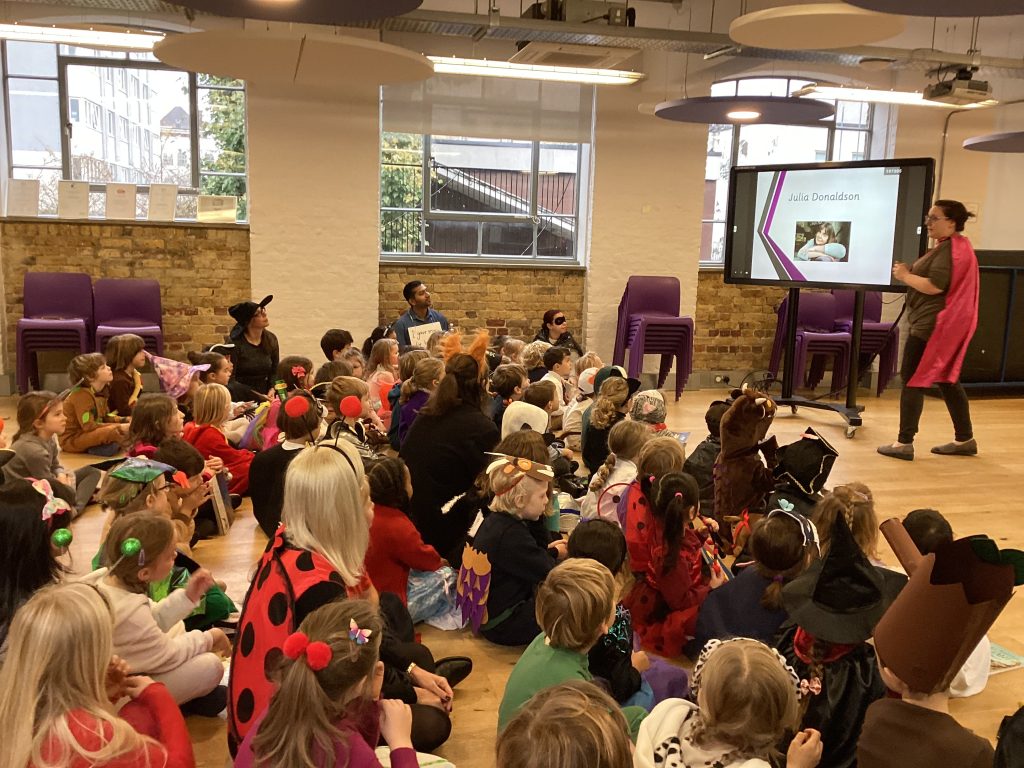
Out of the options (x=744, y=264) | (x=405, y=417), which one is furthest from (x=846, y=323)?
(x=405, y=417)

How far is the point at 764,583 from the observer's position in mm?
2848

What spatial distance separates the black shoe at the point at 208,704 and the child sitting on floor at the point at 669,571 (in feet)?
4.75

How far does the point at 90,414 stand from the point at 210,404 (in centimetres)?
152

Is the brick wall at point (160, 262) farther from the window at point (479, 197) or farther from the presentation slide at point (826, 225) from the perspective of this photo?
the presentation slide at point (826, 225)

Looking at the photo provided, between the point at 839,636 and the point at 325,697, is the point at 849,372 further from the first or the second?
the point at 325,697

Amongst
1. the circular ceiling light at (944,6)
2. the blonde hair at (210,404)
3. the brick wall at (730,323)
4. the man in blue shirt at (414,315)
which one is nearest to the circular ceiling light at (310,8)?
the blonde hair at (210,404)

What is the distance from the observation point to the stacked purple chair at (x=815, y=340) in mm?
8922

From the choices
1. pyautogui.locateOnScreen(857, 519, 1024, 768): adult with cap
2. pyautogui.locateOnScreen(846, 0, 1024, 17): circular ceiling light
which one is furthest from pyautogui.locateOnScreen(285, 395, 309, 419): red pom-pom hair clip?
pyautogui.locateOnScreen(846, 0, 1024, 17): circular ceiling light

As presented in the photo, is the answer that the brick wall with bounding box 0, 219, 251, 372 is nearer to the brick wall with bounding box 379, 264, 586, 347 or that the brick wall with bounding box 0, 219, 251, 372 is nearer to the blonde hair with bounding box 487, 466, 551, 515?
the brick wall with bounding box 379, 264, 586, 347

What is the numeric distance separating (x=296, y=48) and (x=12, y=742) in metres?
4.90

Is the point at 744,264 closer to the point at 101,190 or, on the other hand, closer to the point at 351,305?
the point at 351,305

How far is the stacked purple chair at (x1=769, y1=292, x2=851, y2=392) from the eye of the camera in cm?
892

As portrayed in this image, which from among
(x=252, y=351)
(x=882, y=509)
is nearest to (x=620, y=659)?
(x=882, y=509)

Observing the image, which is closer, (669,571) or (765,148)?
(669,571)
